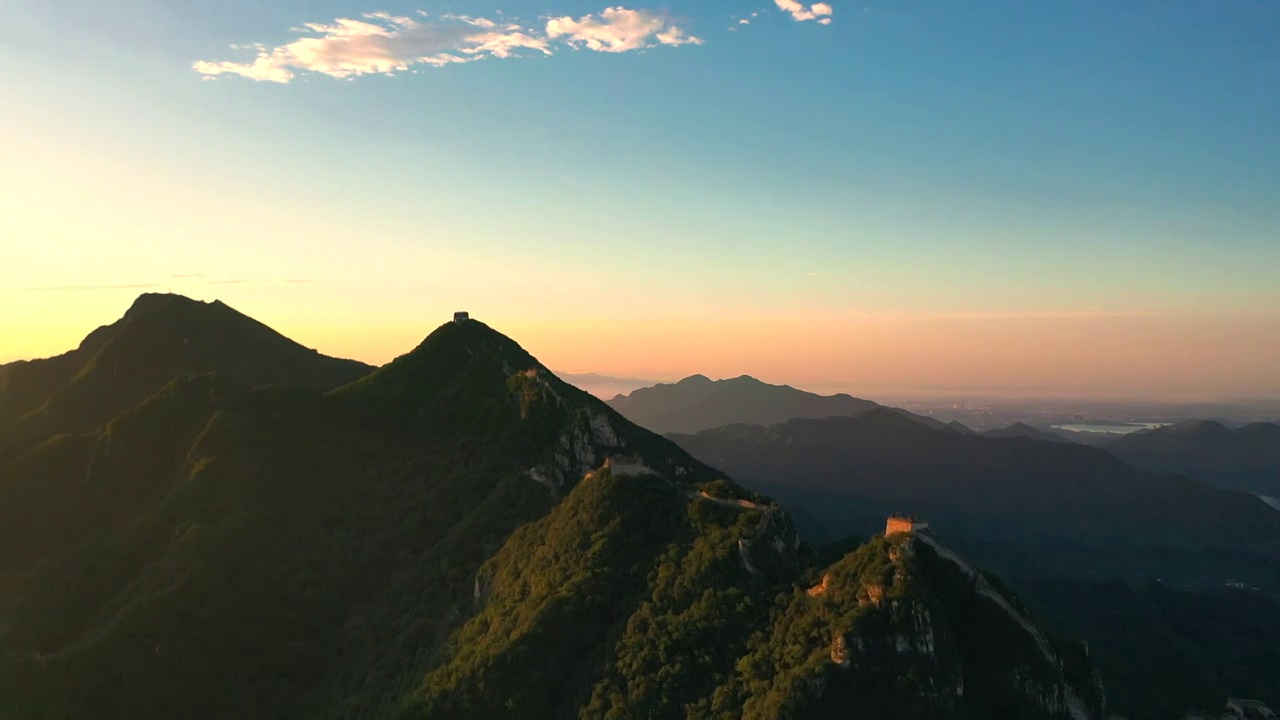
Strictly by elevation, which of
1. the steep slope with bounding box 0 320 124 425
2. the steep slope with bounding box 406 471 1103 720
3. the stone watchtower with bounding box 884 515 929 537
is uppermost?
the steep slope with bounding box 0 320 124 425

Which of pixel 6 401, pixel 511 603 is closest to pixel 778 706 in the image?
pixel 511 603

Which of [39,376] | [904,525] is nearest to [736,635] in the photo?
[904,525]

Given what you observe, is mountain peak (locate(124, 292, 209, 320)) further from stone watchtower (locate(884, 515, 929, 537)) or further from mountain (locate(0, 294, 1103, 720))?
stone watchtower (locate(884, 515, 929, 537))

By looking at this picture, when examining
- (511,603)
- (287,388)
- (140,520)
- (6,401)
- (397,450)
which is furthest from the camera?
(6,401)

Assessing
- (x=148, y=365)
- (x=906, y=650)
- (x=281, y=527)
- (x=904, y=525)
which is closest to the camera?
(x=906, y=650)

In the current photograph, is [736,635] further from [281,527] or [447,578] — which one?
[281,527]

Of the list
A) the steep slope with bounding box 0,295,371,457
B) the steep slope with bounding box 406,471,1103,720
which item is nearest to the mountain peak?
the steep slope with bounding box 0,295,371,457

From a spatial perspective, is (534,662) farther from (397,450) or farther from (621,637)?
(397,450)
